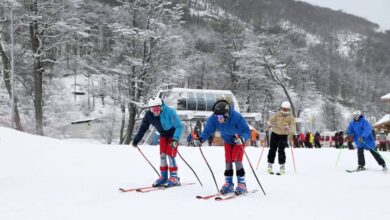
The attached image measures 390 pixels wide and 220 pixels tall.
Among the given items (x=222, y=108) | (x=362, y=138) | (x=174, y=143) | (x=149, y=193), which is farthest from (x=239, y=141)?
(x=362, y=138)

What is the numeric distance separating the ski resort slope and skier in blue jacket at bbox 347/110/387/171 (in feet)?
1.09

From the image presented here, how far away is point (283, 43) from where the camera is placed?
5022cm

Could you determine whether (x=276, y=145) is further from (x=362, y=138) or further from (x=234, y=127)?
(x=234, y=127)

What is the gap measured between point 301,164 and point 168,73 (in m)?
16.0

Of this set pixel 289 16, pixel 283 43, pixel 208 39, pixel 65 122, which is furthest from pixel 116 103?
pixel 289 16

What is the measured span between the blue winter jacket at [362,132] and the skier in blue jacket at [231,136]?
18.0 ft

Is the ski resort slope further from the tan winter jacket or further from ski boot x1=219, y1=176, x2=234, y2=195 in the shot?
the tan winter jacket

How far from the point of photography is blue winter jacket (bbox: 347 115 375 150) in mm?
10805

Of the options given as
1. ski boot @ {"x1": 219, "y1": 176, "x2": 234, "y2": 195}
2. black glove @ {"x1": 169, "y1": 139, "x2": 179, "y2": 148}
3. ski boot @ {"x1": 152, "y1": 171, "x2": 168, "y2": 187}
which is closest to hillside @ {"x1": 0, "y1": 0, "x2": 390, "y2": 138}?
ski boot @ {"x1": 152, "y1": 171, "x2": 168, "y2": 187}

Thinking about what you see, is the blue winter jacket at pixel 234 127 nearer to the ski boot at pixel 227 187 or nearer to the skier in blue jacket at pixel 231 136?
the skier in blue jacket at pixel 231 136

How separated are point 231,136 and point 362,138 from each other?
557 cm

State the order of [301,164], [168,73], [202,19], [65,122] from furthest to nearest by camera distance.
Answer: [202,19] < [65,122] < [168,73] < [301,164]

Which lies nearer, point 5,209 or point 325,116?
point 5,209

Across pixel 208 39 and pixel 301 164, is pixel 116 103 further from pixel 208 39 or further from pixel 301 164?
pixel 208 39
